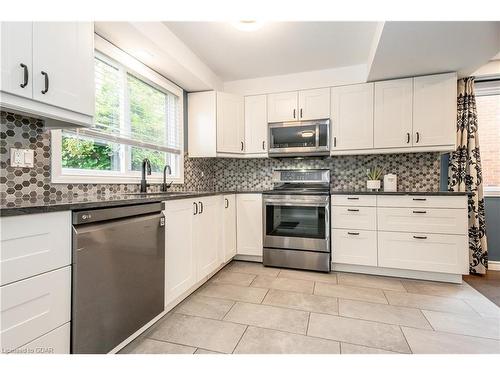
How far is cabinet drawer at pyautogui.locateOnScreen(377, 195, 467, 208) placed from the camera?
253cm

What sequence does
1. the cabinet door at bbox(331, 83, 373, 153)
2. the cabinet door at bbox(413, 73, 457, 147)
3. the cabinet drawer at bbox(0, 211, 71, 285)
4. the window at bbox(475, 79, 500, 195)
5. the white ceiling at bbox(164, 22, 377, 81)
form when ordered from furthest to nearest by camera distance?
the window at bbox(475, 79, 500, 195) < the cabinet door at bbox(331, 83, 373, 153) < the cabinet door at bbox(413, 73, 457, 147) < the white ceiling at bbox(164, 22, 377, 81) < the cabinet drawer at bbox(0, 211, 71, 285)

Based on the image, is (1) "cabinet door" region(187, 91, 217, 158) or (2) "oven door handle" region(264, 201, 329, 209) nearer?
(2) "oven door handle" region(264, 201, 329, 209)

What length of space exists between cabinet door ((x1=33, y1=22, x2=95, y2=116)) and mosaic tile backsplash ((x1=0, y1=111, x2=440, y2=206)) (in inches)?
14.2

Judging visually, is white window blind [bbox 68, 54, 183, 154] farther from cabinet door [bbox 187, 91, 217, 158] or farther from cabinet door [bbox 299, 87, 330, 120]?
cabinet door [bbox 299, 87, 330, 120]

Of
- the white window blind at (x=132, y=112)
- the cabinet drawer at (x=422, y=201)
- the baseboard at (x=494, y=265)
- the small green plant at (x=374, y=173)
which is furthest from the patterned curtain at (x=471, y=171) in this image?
the white window blind at (x=132, y=112)

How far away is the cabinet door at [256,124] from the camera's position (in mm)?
3393

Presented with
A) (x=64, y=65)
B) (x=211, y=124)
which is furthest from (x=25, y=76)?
(x=211, y=124)

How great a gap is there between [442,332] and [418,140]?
6.46 feet

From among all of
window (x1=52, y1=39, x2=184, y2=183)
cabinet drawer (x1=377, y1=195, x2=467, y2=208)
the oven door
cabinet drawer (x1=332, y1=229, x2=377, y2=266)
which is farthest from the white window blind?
cabinet drawer (x1=377, y1=195, x2=467, y2=208)

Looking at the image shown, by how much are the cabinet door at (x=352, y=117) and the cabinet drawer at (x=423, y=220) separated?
0.84 m

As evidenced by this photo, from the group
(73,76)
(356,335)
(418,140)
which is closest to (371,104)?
(418,140)

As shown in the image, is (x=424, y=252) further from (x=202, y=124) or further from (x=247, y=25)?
(x=202, y=124)
